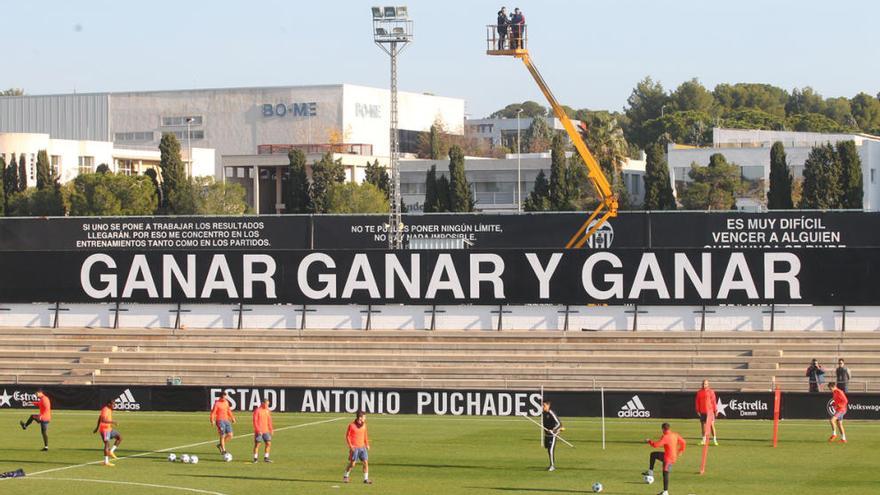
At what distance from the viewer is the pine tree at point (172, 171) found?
311 feet

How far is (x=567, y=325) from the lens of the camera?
51719mm

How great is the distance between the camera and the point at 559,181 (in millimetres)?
93188

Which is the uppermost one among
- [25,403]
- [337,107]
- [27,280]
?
[337,107]

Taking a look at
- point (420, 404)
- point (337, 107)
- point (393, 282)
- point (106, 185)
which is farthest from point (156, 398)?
point (337, 107)

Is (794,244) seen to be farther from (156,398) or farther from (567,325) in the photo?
(156,398)

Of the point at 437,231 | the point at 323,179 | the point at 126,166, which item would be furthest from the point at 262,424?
the point at 126,166

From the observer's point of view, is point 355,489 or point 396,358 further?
point 396,358

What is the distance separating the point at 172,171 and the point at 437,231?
33635 mm

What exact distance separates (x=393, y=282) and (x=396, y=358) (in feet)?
14.1

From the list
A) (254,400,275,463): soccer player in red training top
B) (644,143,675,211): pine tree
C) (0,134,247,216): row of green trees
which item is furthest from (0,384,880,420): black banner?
(644,143,675,211): pine tree

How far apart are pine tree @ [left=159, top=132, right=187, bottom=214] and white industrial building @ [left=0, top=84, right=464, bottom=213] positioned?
76.8 feet

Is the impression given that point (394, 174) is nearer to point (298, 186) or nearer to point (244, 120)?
point (298, 186)

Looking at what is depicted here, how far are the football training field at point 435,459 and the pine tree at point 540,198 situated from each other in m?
52.1

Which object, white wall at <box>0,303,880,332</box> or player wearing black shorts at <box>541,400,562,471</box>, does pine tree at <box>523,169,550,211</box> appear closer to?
white wall at <box>0,303,880,332</box>
